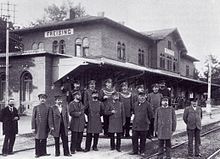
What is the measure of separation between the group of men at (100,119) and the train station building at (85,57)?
10.2 ft

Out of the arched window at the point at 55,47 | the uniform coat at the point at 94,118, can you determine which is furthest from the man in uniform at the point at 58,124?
the arched window at the point at 55,47

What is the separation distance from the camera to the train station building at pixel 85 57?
63.4 feet

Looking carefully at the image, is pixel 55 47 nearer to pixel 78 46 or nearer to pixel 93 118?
pixel 78 46

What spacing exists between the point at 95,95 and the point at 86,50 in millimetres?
16143

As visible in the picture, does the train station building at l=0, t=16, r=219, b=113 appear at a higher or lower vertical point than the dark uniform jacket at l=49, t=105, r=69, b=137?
higher

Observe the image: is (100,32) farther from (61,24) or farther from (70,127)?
(70,127)

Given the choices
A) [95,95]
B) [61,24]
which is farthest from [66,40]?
[95,95]

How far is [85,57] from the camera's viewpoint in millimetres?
24219

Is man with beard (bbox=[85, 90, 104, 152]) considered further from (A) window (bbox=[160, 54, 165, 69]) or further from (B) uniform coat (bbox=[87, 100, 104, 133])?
(A) window (bbox=[160, 54, 165, 69])

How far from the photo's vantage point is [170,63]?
36125 mm

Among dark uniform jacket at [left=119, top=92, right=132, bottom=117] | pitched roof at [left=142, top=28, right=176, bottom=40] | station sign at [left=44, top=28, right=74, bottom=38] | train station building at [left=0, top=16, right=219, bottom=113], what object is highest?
pitched roof at [left=142, top=28, right=176, bottom=40]

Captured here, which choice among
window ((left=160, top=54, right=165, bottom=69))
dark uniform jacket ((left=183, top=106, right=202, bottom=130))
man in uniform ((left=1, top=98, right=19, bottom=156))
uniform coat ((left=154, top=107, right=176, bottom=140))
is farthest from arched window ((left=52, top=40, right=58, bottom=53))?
uniform coat ((left=154, top=107, right=176, bottom=140))

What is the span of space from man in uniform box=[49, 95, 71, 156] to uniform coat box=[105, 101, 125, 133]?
1.29m

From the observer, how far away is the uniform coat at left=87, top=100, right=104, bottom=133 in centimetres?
912
